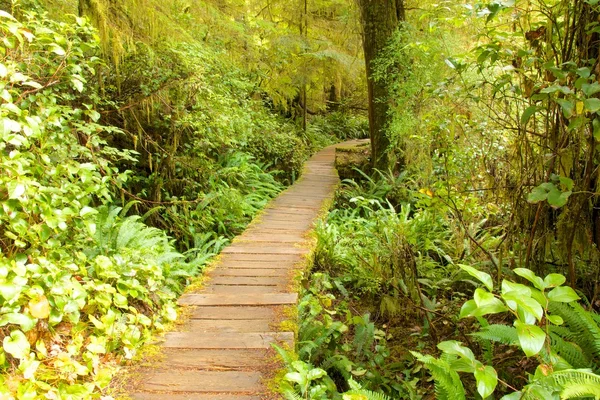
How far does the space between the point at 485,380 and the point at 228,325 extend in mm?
2233

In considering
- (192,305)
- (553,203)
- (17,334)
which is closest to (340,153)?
(192,305)

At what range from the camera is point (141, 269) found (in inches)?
145

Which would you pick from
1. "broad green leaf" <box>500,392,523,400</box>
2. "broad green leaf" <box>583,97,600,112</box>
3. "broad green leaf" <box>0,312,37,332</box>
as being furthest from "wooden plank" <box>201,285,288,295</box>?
"broad green leaf" <box>583,97,600,112</box>

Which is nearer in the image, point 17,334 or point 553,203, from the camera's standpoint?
point 17,334

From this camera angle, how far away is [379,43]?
8266mm

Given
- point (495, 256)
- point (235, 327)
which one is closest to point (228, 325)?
point (235, 327)

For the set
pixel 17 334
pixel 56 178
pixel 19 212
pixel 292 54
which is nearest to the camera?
pixel 17 334

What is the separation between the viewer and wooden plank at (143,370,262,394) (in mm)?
2650

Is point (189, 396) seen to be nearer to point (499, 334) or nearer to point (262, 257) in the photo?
point (499, 334)

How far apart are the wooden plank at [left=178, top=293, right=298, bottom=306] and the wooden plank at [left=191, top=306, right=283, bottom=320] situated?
7 centimetres

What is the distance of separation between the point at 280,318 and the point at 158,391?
1177 mm

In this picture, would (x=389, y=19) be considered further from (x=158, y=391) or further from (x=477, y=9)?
(x=158, y=391)

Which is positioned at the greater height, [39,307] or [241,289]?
[39,307]

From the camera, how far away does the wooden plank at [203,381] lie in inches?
104
